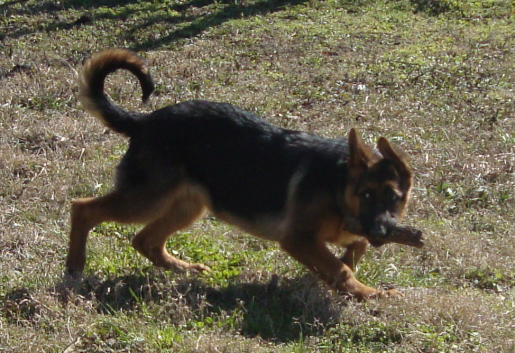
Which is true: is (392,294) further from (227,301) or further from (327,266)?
(227,301)

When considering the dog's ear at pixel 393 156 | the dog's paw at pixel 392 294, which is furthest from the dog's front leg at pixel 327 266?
the dog's ear at pixel 393 156

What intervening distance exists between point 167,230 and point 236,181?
0.66 meters

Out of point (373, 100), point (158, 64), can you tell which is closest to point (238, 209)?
point (373, 100)

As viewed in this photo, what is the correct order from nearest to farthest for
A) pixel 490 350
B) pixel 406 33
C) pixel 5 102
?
1. pixel 490 350
2. pixel 5 102
3. pixel 406 33

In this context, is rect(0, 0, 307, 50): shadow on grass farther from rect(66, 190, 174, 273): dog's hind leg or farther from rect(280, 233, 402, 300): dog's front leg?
rect(280, 233, 402, 300): dog's front leg

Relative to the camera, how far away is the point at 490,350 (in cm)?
416

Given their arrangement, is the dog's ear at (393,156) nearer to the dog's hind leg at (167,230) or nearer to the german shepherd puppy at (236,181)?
the german shepherd puppy at (236,181)

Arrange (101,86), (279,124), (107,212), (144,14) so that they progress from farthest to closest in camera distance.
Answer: (144,14), (279,124), (101,86), (107,212)

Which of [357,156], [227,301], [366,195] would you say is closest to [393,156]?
[357,156]

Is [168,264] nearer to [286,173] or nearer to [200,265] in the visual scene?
[200,265]

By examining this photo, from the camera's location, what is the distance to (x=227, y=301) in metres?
4.81

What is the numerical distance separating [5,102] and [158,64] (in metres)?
2.13

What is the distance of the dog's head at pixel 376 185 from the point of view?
4.70m

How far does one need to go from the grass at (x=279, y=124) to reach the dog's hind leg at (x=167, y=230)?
14 centimetres
